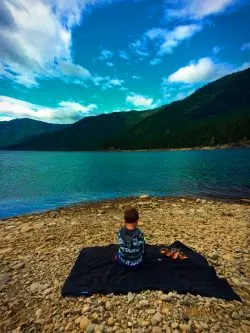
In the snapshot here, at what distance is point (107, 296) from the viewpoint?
8.25 m

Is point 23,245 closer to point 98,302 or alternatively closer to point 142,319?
point 98,302

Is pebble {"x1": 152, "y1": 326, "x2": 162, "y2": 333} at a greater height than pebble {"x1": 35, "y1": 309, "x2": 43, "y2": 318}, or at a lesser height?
greater

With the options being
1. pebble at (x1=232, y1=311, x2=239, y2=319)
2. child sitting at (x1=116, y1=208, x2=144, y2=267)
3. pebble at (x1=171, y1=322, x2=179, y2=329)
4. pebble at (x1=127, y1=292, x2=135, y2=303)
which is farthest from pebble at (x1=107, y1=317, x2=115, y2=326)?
pebble at (x1=232, y1=311, x2=239, y2=319)

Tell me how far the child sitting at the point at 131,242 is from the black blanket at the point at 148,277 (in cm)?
33

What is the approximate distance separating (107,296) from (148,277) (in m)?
1.70

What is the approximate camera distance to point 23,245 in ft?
46.7

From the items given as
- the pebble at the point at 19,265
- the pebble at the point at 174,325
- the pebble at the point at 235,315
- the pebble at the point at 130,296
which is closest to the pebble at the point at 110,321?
the pebble at the point at 130,296

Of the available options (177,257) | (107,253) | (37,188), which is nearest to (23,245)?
(107,253)

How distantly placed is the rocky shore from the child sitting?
1.61 metres

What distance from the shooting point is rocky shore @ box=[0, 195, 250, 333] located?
7012mm

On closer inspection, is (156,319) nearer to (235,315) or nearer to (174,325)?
(174,325)

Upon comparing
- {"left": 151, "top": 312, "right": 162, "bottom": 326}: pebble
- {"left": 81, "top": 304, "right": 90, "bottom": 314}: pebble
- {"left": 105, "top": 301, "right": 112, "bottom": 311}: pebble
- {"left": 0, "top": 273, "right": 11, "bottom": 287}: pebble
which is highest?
{"left": 151, "top": 312, "right": 162, "bottom": 326}: pebble

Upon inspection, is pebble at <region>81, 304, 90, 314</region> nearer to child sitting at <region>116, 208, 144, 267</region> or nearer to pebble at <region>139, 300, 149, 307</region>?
pebble at <region>139, 300, 149, 307</region>

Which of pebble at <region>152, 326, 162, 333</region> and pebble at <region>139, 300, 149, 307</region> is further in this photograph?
pebble at <region>139, 300, 149, 307</region>
